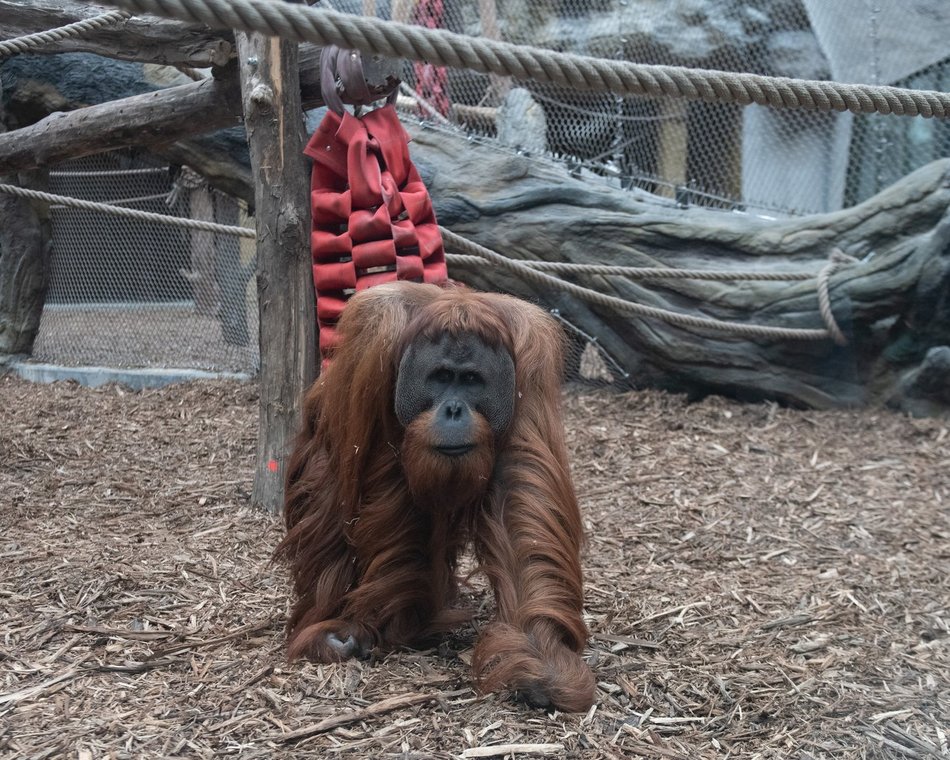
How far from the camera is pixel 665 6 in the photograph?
9133mm

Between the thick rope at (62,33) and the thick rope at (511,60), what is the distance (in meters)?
2.09

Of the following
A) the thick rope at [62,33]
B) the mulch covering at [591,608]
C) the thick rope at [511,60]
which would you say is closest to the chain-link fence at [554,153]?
the mulch covering at [591,608]

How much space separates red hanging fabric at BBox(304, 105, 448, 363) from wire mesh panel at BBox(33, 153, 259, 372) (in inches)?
137

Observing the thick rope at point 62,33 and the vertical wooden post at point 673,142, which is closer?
the thick rope at point 62,33

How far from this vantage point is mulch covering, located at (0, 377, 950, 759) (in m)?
2.31

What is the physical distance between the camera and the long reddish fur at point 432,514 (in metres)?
2.46

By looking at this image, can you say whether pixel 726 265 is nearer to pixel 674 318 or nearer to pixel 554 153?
pixel 674 318

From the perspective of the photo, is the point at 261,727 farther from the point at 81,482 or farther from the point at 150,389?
the point at 150,389

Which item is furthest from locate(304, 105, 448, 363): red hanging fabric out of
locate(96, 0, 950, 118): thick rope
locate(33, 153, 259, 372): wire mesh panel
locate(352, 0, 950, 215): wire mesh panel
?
locate(352, 0, 950, 215): wire mesh panel

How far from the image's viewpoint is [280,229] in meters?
3.64

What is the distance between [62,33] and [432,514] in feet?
7.42

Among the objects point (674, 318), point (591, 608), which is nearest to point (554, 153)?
point (674, 318)

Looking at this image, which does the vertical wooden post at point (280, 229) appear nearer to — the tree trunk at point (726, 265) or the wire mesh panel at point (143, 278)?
the tree trunk at point (726, 265)

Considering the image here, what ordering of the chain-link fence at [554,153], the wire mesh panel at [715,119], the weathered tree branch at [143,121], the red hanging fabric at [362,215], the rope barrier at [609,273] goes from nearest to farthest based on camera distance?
the red hanging fabric at [362,215]
the weathered tree branch at [143,121]
the rope barrier at [609,273]
the chain-link fence at [554,153]
the wire mesh panel at [715,119]
